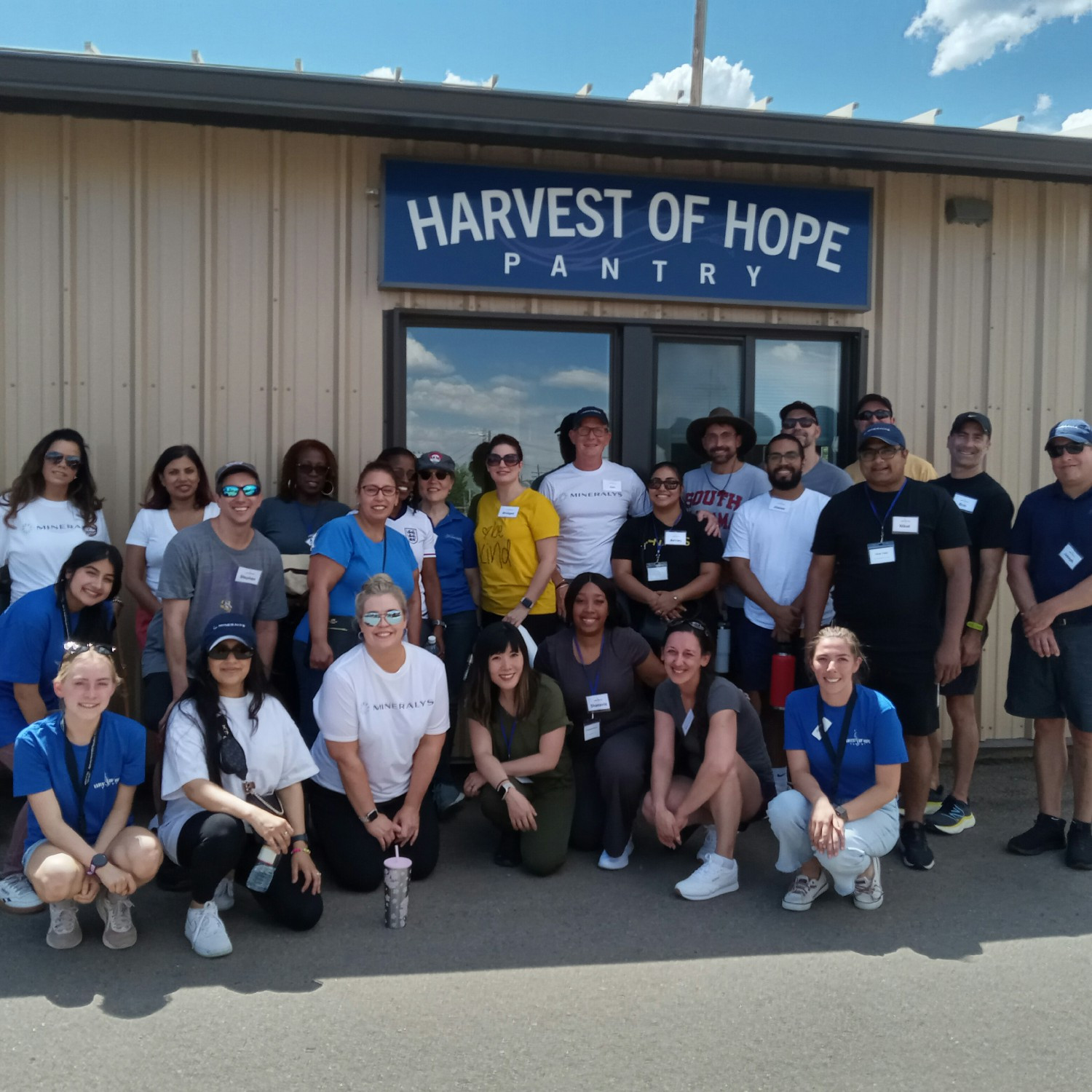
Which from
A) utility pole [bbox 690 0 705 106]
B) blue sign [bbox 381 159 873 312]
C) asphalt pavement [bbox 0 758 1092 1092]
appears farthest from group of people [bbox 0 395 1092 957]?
utility pole [bbox 690 0 705 106]

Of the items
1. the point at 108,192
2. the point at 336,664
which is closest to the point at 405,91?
the point at 108,192

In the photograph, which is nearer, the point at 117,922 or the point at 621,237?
the point at 117,922

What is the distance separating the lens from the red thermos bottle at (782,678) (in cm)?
498

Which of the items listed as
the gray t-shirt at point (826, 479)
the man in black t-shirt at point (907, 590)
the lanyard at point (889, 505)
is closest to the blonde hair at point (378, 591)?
the man in black t-shirt at point (907, 590)

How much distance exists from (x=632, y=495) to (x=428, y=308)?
5.09 ft

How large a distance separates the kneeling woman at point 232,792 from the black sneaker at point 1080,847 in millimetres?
3224

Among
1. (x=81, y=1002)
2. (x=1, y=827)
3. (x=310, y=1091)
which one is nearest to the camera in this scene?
(x=310, y=1091)

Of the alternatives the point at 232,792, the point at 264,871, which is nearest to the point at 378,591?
the point at 232,792

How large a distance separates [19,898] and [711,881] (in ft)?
8.74

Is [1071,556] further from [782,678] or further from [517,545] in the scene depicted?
[517,545]

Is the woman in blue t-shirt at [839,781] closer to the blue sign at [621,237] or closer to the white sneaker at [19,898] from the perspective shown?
the blue sign at [621,237]

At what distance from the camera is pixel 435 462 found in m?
5.27

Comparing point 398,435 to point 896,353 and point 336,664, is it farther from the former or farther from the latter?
point 896,353

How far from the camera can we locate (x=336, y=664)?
13.8ft
